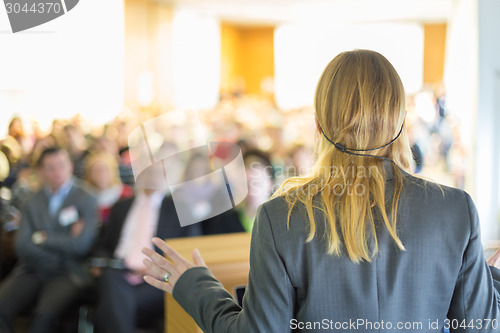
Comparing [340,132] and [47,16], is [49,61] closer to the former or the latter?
[47,16]

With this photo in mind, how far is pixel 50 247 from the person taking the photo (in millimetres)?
2875

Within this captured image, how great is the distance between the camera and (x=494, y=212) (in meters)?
2.98

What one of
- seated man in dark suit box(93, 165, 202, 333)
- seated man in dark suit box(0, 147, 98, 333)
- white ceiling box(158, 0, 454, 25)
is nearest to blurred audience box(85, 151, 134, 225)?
seated man in dark suit box(0, 147, 98, 333)

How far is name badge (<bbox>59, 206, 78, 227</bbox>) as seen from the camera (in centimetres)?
299

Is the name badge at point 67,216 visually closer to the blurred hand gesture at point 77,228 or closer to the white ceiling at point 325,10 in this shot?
the blurred hand gesture at point 77,228

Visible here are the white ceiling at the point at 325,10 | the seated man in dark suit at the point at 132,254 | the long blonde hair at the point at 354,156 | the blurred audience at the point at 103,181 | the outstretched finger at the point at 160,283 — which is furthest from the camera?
the white ceiling at the point at 325,10

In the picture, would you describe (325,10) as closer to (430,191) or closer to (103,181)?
(103,181)

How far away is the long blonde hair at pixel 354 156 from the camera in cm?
81

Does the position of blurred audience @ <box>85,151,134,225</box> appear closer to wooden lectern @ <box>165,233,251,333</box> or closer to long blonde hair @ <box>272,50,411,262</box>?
wooden lectern @ <box>165,233,251,333</box>

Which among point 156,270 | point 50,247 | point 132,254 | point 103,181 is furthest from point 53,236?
point 156,270

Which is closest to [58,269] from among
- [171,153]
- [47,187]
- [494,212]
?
[47,187]

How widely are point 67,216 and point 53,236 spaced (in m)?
0.15

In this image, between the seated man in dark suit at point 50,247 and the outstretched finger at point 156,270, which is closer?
the outstretched finger at point 156,270

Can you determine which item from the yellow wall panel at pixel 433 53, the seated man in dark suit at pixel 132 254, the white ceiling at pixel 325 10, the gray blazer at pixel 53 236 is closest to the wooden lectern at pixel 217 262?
the seated man in dark suit at pixel 132 254
